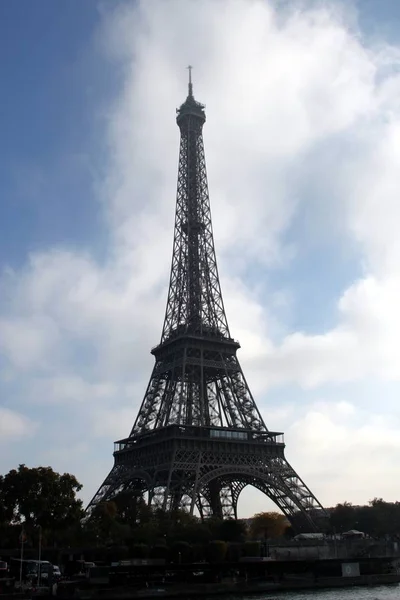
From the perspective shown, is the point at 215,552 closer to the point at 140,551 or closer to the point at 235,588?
the point at 140,551

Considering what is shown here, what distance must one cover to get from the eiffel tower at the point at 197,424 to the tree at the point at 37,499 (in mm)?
13241

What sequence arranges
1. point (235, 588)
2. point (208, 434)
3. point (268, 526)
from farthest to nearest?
point (268, 526)
point (208, 434)
point (235, 588)

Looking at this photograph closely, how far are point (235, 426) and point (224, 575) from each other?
3164 centimetres

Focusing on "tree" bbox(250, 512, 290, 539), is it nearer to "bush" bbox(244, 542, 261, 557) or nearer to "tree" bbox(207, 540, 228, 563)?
"bush" bbox(244, 542, 261, 557)

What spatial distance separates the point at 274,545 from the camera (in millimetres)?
66312

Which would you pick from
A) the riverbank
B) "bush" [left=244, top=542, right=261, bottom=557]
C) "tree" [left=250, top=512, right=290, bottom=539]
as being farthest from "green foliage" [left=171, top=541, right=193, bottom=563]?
"tree" [left=250, top=512, right=290, bottom=539]

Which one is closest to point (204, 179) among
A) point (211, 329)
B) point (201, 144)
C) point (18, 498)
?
point (201, 144)

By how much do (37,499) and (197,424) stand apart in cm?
2792

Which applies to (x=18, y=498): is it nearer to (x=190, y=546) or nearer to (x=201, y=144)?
(x=190, y=546)

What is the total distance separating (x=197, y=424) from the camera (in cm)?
8375

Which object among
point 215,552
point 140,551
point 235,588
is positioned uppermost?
point 140,551

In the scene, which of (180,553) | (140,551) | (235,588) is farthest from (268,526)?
(235,588)

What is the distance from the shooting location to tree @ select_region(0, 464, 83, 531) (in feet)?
197

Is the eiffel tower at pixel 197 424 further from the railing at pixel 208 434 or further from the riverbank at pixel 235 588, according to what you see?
the riverbank at pixel 235 588
